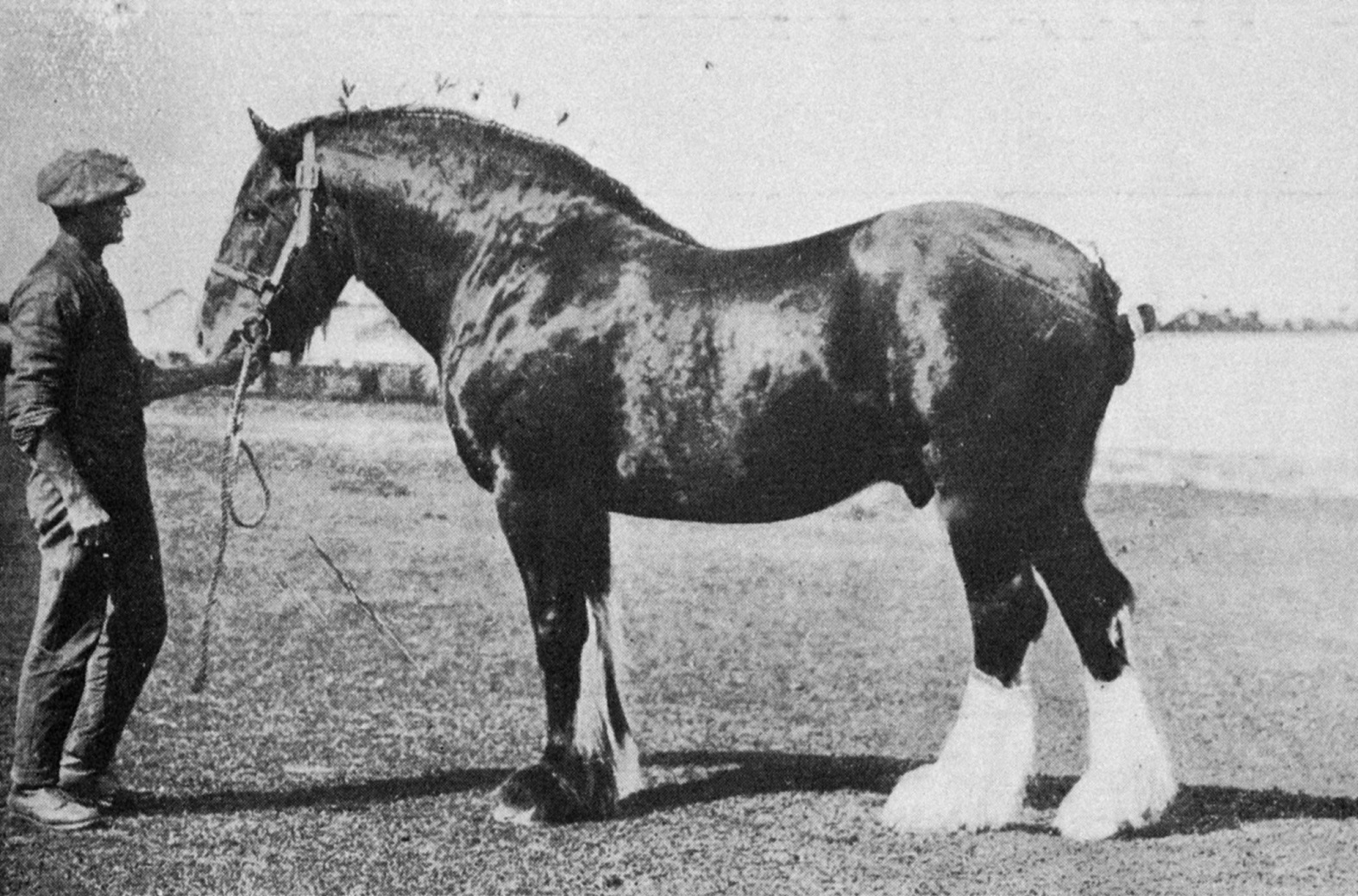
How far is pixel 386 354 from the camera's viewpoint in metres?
6.10

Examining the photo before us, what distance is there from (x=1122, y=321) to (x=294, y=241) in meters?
2.91

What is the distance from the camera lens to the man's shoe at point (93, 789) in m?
4.76

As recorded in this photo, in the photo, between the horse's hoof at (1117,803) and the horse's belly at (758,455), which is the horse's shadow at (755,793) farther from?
the horse's belly at (758,455)

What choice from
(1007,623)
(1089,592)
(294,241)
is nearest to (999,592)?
(1007,623)

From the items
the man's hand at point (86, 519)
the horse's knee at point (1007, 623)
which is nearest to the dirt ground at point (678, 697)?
the horse's knee at point (1007, 623)

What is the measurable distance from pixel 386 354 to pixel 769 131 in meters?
1.93

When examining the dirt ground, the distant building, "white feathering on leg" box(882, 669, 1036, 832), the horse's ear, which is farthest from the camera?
the distant building

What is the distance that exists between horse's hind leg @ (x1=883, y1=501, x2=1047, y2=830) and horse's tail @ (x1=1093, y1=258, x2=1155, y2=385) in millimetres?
685

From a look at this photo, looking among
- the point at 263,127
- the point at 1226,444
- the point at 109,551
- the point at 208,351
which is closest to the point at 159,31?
the point at 263,127

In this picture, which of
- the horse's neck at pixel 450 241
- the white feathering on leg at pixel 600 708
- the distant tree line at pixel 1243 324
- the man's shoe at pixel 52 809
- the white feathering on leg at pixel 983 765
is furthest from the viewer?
A: the distant tree line at pixel 1243 324

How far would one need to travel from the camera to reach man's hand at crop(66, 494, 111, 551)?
4.51 m

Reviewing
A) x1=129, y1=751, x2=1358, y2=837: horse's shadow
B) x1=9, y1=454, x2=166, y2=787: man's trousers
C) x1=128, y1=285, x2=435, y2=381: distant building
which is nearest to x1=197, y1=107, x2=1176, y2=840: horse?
x1=129, y1=751, x2=1358, y2=837: horse's shadow

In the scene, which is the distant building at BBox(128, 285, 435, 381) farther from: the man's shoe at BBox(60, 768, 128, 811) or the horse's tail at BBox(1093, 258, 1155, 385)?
the horse's tail at BBox(1093, 258, 1155, 385)

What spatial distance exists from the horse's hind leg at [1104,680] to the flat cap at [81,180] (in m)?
3.31
